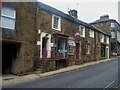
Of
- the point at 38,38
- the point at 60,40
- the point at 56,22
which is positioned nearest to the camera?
the point at 38,38

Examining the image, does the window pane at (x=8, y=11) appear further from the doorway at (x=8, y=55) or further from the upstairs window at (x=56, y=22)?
the upstairs window at (x=56, y=22)

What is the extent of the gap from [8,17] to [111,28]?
39.1 meters

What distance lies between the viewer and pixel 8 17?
688 inches

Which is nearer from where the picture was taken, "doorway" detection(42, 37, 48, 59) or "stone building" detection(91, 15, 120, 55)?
"doorway" detection(42, 37, 48, 59)

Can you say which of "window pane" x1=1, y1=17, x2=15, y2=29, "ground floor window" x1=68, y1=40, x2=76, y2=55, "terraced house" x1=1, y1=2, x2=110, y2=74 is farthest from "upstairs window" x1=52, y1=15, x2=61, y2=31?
"window pane" x1=1, y1=17, x2=15, y2=29

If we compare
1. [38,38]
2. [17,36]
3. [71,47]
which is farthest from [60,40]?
[17,36]

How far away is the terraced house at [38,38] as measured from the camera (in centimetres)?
1805

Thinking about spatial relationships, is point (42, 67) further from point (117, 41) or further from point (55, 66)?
point (117, 41)

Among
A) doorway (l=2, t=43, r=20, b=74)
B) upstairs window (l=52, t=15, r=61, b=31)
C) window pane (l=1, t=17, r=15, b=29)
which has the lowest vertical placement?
doorway (l=2, t=43, r=20, b=74)

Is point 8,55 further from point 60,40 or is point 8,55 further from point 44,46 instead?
point 60,40

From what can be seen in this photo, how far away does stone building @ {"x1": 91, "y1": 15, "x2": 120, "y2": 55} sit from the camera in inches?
2015

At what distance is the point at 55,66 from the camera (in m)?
21.8

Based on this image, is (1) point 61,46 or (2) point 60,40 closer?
(2) point 60,40

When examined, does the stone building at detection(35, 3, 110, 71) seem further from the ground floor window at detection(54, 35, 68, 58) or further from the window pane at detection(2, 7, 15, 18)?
the window pane at detection(2, 7, 15, 18)
